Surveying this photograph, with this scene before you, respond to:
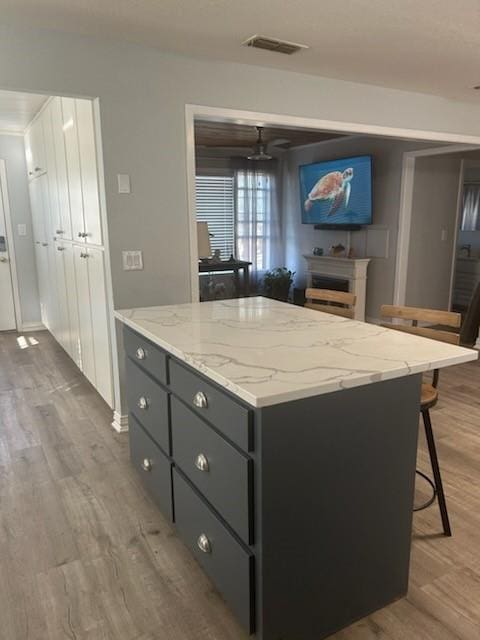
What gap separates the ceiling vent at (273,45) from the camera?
2.63 m

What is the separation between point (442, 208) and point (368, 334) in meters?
4.70

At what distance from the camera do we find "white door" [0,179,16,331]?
560 cm

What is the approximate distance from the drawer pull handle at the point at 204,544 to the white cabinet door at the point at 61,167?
9.43 feet

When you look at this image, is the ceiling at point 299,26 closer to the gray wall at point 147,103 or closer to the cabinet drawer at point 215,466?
the gray wall at point 147,103

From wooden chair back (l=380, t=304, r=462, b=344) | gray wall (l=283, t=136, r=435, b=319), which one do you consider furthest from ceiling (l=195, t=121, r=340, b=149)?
wooden chair back (l=380, t=304, r=462, b=344)

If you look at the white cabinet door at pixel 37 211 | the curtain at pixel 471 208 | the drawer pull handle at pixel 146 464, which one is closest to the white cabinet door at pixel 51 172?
the white cabinet door at pixel 37 211

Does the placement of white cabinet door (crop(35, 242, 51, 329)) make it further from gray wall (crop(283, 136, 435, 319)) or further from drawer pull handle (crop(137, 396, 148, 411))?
gray wall (crop(283, 136, 435, 319))

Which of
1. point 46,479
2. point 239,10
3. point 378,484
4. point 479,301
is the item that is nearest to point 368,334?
point 378,484

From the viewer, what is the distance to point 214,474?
155 cm

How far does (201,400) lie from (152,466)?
79 centimetres

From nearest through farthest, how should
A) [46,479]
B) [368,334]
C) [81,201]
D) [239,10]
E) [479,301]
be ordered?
[368,334] < [239,10] < [46,479] < [81,201] < [479,301]

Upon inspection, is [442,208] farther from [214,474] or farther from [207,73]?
[214,474]

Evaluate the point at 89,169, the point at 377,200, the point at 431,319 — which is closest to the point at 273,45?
the point at 89,169

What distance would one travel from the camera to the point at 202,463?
5.26 ft
